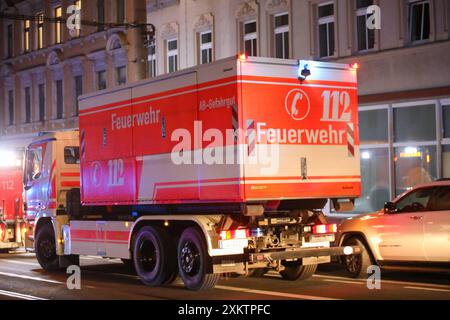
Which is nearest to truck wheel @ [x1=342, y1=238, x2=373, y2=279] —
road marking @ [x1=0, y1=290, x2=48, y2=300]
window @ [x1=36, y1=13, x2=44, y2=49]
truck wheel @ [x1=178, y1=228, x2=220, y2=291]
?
truck wheel @ [x1=178, y1=228, x2=220, y2=291]

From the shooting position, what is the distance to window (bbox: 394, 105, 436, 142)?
2091cm

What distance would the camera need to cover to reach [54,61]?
1447 inches

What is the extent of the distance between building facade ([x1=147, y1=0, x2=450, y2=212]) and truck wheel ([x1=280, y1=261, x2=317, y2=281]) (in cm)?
776

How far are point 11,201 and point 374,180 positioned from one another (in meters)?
9.89

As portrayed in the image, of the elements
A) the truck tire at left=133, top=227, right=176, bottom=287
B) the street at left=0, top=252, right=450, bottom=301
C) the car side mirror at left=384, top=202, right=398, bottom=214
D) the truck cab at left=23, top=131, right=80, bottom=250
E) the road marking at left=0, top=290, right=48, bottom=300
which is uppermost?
the truck cab at left=23, top=131, right=80, bottom=250

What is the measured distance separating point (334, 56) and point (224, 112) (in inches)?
449

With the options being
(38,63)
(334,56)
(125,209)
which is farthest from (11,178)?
(38,63)

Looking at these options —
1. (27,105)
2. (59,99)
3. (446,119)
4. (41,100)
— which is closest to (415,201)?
(446,119)

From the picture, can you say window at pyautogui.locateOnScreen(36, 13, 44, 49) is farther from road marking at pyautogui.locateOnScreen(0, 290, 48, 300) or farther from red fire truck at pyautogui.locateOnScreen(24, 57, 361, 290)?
road marking at pyautogui.locateOnScreen(0, 290, 48, 300)

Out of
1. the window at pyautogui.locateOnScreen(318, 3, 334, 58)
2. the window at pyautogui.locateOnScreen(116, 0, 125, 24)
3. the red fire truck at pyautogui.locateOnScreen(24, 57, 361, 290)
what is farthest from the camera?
the window at pyautogui.locateOnScreen(116, 0, 125, 24)

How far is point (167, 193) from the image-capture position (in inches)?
535

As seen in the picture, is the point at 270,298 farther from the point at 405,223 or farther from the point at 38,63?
the point at 38,63

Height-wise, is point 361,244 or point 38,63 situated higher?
point 38,63

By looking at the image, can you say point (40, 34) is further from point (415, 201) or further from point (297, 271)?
point (415, 201)
